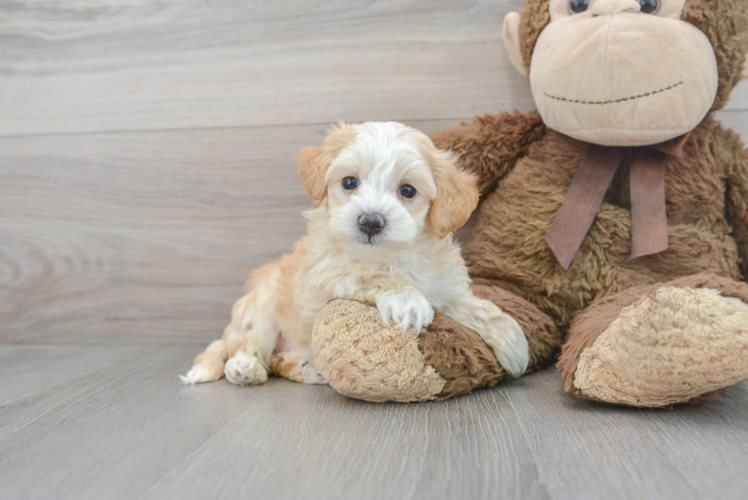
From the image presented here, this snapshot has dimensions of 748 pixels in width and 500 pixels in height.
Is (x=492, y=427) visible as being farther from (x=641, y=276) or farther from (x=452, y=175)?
(x=641, y=276)

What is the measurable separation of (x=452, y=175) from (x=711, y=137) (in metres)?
0.72

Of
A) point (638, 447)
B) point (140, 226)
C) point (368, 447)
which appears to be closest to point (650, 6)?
point (638, 447)

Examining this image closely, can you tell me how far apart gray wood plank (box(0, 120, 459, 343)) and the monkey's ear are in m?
0.63

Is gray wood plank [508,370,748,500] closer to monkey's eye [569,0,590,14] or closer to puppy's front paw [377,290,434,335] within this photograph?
puppy's front paw [377,290,434,335]

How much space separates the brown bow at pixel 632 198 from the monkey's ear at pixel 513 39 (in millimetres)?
331

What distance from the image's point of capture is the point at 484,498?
0.73 m

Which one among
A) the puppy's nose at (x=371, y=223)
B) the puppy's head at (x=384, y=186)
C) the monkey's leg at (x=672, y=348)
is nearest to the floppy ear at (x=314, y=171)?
A: the puppy's head at (x=384, y=186)

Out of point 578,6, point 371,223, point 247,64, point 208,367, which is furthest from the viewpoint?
point 247,64

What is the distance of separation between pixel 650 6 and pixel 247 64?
45.7 inches

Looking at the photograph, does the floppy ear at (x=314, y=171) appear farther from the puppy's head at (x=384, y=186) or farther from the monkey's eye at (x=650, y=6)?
the monkey's eye at (x=650, y=6)

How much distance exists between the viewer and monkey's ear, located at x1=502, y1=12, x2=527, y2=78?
1.52m

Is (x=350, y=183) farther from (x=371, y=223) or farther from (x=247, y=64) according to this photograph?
(x=247, y=64)

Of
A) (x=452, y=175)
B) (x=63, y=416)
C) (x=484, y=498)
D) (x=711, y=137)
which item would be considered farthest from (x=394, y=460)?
(x=711, y=137)

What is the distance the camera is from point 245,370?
1.36 metres
